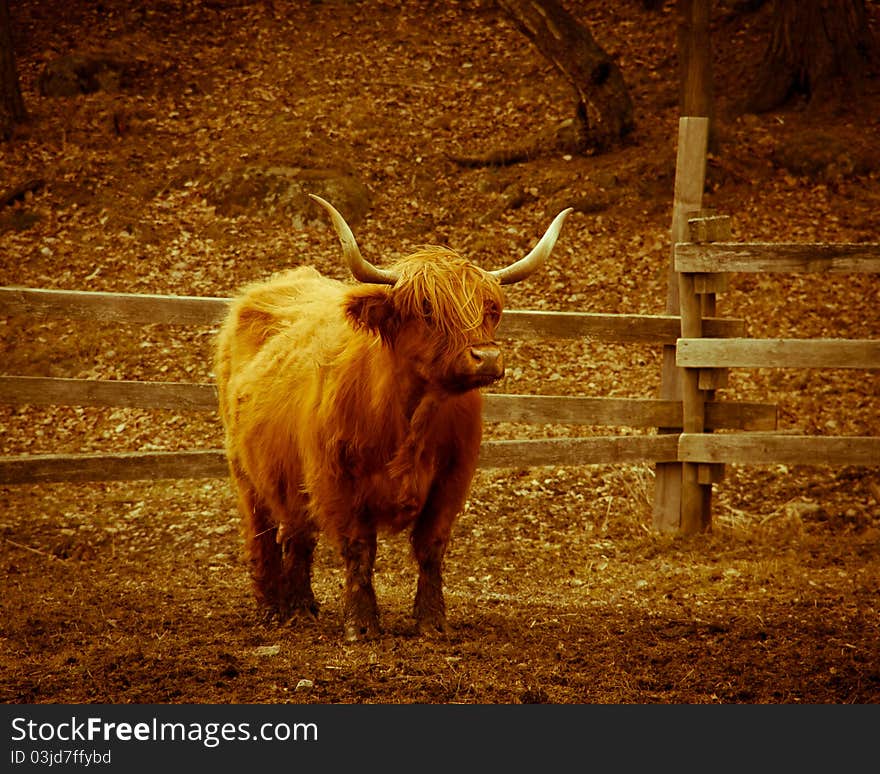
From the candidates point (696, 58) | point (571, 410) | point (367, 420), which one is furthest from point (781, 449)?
point (696, 58)

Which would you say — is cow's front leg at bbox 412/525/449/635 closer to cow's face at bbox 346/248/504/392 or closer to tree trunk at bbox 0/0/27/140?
cow's face at bbox 346/248/504/392

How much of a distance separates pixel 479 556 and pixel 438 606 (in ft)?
7.54

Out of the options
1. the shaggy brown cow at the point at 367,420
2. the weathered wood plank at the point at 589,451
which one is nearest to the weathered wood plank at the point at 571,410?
the weathered wood plank at the point at 589,451

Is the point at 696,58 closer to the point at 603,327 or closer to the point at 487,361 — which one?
the point at 603,327

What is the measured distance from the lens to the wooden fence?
24.1 ft

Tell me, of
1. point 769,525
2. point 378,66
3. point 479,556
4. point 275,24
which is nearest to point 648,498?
point 769,525

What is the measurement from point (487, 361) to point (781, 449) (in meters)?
3.69

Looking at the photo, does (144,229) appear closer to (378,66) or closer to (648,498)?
(378,66)

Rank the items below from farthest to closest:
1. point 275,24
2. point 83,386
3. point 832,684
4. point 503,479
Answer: point 275,24 → point 503,479 → point 83,386 → point 832,684

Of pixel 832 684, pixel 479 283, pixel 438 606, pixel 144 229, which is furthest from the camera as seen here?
pixel 144 229

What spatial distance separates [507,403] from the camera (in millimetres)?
7742

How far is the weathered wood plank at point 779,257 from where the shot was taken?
23.9 feet

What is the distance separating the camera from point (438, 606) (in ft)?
17.4

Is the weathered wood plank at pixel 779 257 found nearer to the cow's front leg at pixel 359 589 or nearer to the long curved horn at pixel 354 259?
the long curved horn at pixel 354 259
